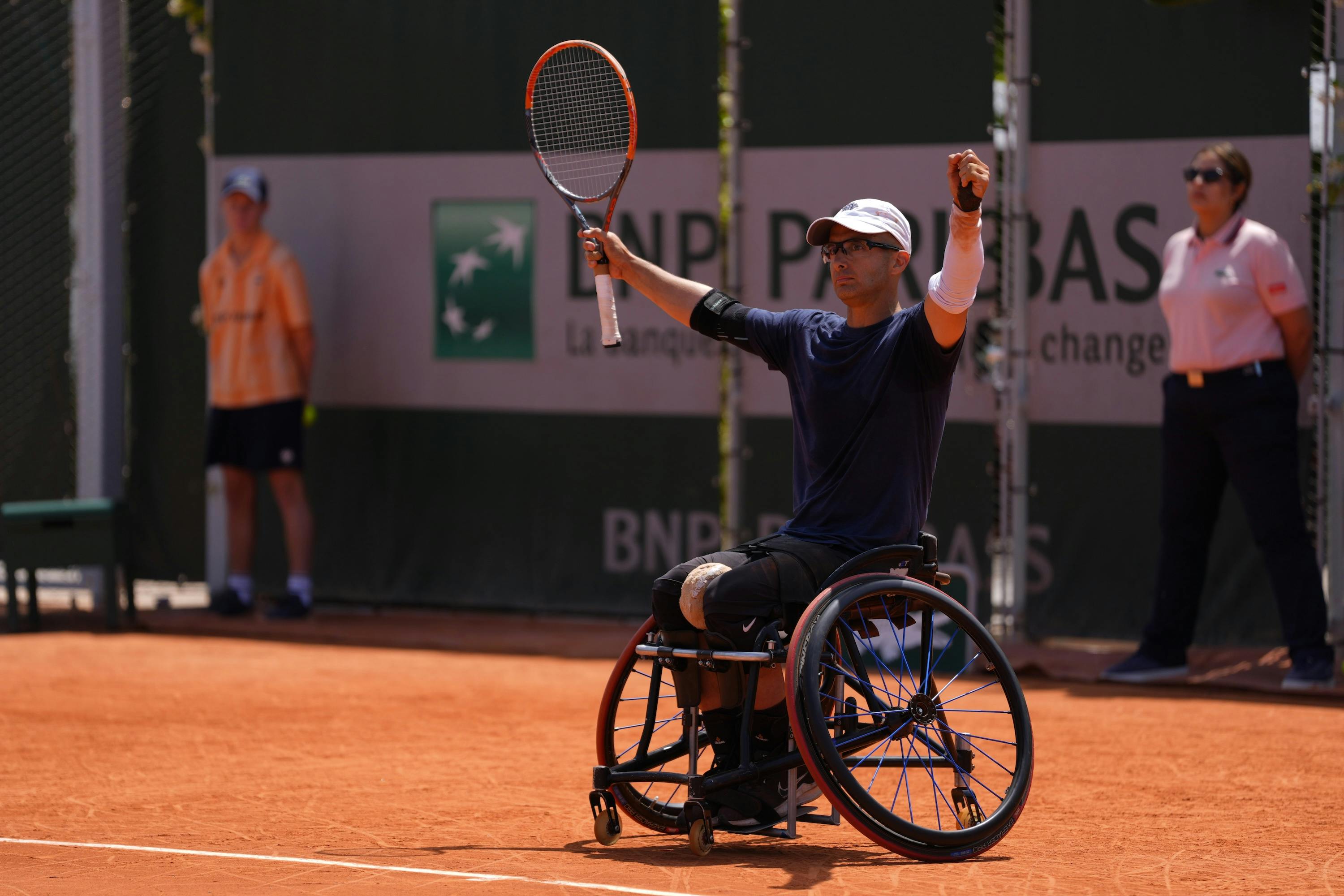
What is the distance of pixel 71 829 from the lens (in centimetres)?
503

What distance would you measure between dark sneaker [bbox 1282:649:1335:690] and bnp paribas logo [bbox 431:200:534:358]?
417 centimetres

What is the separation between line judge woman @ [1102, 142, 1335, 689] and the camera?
7.04 metres

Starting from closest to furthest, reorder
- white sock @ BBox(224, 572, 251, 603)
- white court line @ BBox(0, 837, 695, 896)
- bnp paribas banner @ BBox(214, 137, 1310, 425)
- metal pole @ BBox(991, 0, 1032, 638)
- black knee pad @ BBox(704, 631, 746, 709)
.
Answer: white court line @ BBox(0, 837, 695, 896) < black knee pad @ BBox(704, 631, 746, 709) < bnp paribas banner @ BBox(214, 137, 1310, 425) < metal pole @ BBox(991, 0, 1032, 638) < white sock @ BBox(224, 572, 251, 603)

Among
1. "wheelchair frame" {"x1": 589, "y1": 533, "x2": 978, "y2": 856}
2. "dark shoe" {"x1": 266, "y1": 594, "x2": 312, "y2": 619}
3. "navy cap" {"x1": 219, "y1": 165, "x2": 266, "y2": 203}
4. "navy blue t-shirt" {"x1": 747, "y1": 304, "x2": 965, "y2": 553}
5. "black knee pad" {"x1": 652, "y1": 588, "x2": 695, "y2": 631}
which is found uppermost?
"navy cap" {"x1": 219, "y1": 165, "x2": 266, "y2": 203}

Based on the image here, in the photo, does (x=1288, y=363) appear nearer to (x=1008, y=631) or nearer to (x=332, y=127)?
(x=1008, y=631)

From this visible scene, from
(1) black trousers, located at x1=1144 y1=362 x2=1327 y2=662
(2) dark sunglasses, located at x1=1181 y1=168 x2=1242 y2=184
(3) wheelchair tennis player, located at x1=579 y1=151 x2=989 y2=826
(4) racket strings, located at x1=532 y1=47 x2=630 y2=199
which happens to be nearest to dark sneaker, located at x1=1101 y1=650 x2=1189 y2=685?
Answer: (1) black trousers, located at x1=1144 y1=362 x2=1327 y2=662

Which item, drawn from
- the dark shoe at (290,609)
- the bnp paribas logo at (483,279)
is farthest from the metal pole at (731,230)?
the dark shoe at (290,609)

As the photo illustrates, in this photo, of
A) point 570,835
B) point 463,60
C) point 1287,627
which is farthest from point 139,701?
point 1287,627

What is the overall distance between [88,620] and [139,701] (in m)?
2.57

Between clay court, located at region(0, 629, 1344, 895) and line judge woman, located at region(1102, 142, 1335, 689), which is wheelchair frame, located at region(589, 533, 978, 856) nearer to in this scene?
clay court, located at region(0, 629, 1344, 895)

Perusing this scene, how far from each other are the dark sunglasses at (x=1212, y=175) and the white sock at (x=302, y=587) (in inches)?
198

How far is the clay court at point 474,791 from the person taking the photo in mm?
4301

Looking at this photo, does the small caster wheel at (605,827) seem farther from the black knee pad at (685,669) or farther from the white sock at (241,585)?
the white sock at (241,585)

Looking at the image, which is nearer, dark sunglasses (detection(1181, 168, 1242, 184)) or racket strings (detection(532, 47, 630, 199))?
racket strings (detection(532, 47, 630, 199))
